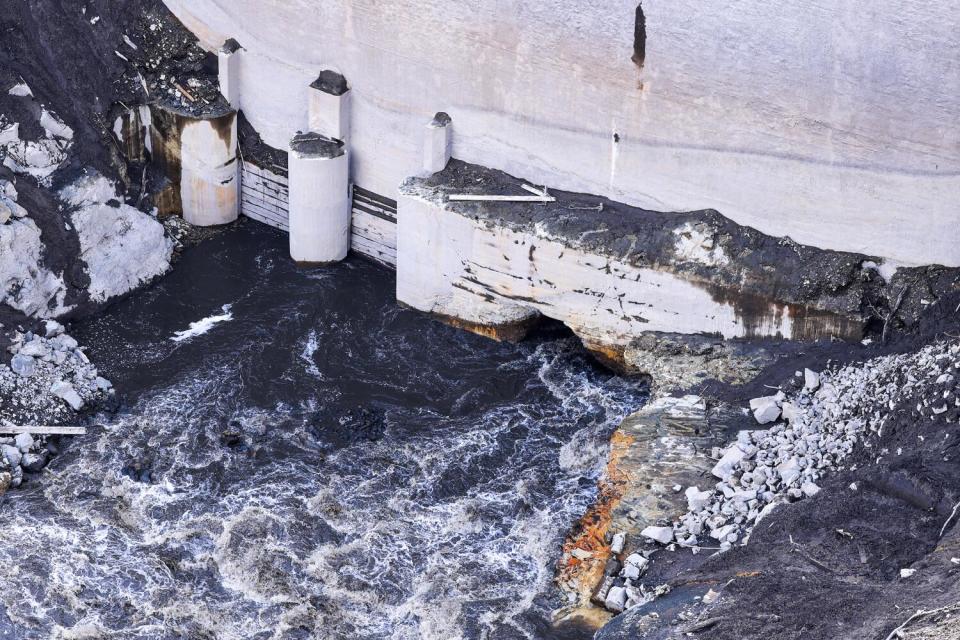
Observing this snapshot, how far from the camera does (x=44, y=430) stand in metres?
26.6

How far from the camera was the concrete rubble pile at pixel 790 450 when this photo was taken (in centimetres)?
2311

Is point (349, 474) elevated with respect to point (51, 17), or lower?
lower

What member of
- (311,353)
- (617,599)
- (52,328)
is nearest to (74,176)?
(52,328)

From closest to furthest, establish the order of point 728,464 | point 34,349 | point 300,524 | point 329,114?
point 728,464 → point 300,524 → point 34,349 → point 329,114

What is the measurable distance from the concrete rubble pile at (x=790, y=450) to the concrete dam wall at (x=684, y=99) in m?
3.13

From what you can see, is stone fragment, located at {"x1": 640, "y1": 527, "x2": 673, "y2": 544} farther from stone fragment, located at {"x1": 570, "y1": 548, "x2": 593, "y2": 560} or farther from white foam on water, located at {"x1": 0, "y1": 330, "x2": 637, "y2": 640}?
white foam on water, located at {"x1": 0, "y1": 330, "x2": 637, "y2": 640}

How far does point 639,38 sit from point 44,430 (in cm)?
1392

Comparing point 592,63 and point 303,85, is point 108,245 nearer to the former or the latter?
point 303,85

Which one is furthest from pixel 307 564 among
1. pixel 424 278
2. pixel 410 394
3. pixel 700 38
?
pixel 700 38

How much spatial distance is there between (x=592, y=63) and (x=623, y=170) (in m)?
2.30

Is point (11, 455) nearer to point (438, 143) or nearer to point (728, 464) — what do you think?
point (438, 143)

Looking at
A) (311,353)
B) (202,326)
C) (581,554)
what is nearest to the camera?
(581,554)

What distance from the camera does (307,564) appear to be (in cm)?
2445

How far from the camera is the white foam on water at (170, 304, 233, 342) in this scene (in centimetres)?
2986
